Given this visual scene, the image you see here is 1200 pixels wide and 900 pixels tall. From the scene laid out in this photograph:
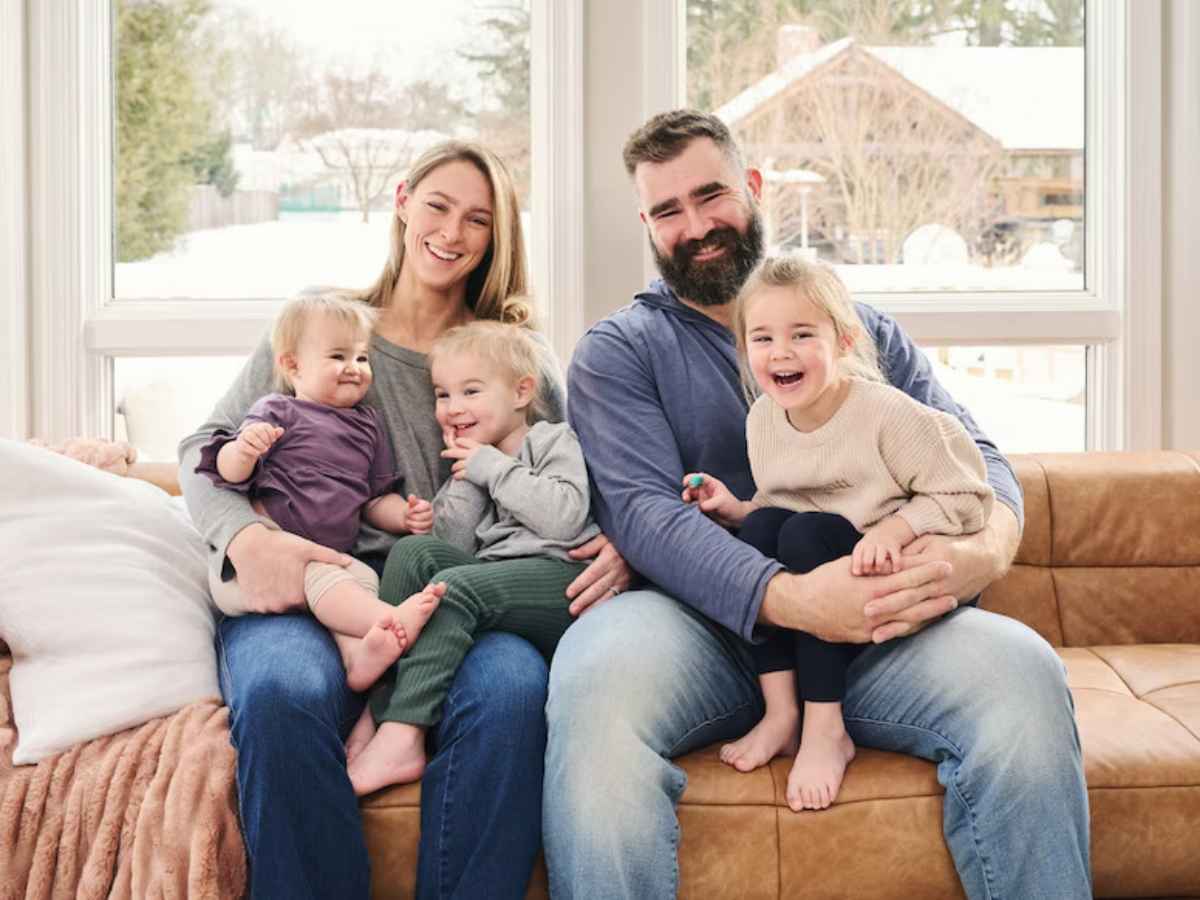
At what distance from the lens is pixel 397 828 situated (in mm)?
1776

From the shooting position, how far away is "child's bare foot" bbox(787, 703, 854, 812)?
175 cm

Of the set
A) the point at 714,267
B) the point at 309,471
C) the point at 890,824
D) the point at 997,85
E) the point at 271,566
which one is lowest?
the point at 890,824

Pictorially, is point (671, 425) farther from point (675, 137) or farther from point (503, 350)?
point (675, 137)

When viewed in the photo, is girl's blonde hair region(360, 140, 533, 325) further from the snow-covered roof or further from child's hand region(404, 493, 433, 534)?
the snow-covered roof

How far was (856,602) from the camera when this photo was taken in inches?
72.1

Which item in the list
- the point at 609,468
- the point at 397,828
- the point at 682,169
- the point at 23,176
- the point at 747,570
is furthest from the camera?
the point at 23,176

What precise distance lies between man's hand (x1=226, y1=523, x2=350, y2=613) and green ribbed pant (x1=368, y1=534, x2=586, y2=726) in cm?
13

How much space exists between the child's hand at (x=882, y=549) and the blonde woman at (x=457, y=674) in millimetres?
438

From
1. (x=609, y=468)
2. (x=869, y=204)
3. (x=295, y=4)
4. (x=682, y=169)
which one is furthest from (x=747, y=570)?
(x=295, y=4)

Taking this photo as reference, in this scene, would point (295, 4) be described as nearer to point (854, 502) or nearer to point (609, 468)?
point (609, 468)

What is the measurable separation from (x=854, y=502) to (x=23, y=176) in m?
2.11

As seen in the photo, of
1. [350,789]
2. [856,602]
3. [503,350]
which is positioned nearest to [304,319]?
[503,350]

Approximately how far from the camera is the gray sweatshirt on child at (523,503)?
210cm

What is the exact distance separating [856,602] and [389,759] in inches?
27.9
